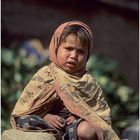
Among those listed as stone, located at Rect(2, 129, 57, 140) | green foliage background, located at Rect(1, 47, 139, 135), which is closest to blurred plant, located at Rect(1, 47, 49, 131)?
green foliage background, located at Rect(1, 47, 139, 135)

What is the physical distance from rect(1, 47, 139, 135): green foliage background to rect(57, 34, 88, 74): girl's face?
3718 millimetres

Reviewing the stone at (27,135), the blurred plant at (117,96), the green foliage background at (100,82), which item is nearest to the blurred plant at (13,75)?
the green foliage background at (100,82)

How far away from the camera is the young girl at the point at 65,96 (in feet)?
14.3

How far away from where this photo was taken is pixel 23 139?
4340 millimetres

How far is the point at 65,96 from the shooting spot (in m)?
4.38

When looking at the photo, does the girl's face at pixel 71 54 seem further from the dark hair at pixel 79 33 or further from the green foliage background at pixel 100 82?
the green foliage background at pixel 100 82

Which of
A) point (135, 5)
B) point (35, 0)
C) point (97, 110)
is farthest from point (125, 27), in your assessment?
point (97, 110)

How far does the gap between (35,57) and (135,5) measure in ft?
8.83

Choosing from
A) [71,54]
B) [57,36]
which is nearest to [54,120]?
[71,54]

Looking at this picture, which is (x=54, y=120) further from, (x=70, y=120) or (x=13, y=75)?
(x=13, y=75)

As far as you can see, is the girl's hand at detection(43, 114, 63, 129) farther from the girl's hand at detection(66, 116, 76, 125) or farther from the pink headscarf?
the pink headscarf

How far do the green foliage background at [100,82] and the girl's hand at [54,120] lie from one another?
3.72 meters

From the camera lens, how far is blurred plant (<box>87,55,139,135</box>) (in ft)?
28.4

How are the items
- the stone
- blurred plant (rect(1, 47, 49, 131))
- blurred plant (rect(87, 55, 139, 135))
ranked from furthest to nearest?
1. blurred plant (rect(87, 55, 139, 135))
2. blurred plant (rect(1, 47, 49, 131))
3. the stone
